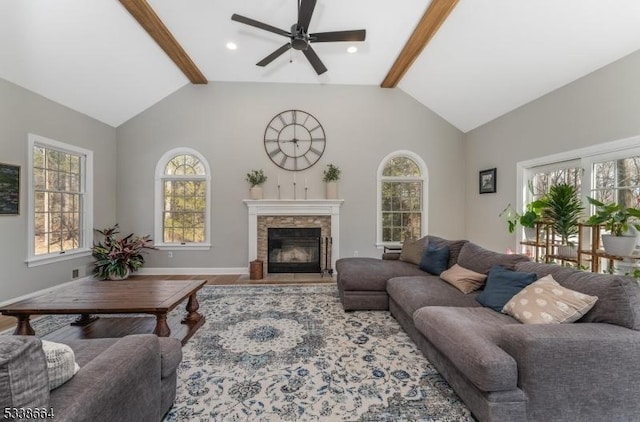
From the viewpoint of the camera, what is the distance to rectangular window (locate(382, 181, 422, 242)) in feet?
17.8

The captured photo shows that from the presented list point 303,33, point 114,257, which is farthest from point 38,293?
point 303,33

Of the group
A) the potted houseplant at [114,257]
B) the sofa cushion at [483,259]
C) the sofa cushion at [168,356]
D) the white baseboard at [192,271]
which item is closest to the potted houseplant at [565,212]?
the sofa cushion at [483,259]

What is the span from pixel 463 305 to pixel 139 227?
17.9 ft

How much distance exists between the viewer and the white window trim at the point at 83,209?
365 cm

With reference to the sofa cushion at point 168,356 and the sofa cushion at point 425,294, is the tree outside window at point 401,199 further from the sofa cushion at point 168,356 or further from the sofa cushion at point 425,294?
the sofa cushion at point 168,356

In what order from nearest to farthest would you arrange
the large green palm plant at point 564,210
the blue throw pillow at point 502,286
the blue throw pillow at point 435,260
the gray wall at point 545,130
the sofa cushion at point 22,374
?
the sofa cushion at point 22,374
the blue throw pillow at point 502,286
the gray wall at point 545,130
the large green palm plant at point 564,210
the blue throw pillow at point 435,260

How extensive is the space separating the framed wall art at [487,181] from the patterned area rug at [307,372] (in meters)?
3.10

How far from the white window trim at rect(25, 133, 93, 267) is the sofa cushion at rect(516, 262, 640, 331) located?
586 centimetres

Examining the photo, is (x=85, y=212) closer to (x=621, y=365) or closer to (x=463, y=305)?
(x=463, y=305)

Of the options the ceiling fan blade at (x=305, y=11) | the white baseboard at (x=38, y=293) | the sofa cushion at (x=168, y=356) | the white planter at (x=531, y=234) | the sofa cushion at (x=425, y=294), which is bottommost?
the white baseboard at (x=38, y=293)

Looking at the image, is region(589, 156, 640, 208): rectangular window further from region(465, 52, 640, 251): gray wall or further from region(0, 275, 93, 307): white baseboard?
region(0, 275, 93, 307): white baseboard

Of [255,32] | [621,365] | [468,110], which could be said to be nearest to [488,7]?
[468,110]

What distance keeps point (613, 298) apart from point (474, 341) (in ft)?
2.88

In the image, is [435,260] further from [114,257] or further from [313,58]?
[114,257]
